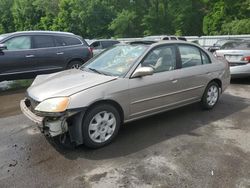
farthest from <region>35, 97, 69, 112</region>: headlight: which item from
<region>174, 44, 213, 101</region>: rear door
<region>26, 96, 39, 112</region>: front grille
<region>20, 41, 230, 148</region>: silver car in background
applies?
<region>174, 44, 213, 101</region>: rear door

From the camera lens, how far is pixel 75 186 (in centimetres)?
333

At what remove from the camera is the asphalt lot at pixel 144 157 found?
3.46 meters

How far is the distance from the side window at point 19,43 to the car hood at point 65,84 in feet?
12.5

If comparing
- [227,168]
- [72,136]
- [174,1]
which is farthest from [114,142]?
[174,1]

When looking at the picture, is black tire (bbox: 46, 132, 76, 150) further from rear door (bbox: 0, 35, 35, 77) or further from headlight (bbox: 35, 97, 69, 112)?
rear door (bbox: 0, 35, 35, 77)

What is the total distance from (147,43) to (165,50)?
353 mm

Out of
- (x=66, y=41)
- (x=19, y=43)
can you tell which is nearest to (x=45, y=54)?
(x=19, y=43)

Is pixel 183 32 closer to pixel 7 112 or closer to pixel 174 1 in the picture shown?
pixel 174 1

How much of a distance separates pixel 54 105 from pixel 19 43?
515 cm

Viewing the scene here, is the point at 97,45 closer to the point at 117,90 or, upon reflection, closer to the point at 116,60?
the point at 116,60

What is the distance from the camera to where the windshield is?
4754 millimetres

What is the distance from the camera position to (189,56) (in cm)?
570

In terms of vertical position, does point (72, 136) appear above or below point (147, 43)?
below

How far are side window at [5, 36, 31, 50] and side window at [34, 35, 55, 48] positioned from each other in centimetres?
22
